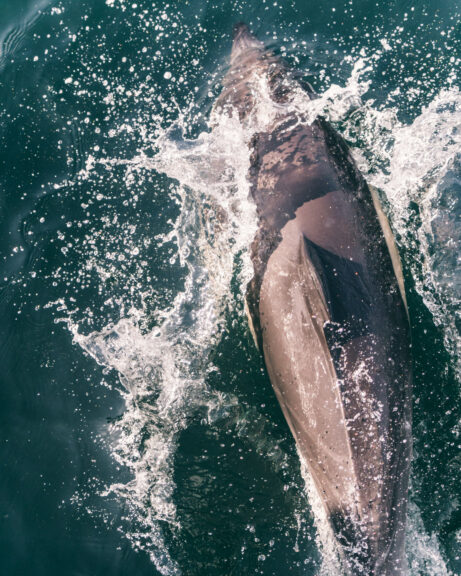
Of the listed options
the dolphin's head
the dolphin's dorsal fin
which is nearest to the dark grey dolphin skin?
the dolphin's dorsal fin

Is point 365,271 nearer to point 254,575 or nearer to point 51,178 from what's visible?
point 254,575

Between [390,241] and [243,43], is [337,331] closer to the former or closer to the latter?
[390,241]

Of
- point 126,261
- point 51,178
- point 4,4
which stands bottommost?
point 126,261

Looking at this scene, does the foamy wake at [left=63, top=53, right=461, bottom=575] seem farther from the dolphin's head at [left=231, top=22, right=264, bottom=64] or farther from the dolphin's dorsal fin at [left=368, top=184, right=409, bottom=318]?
the dolphin's head at [left=231, top=22, right=264, bottom=64]

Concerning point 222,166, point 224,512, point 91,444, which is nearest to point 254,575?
point 224,512

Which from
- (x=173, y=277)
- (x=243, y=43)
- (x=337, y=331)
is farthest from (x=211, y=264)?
(x=243, y=43)

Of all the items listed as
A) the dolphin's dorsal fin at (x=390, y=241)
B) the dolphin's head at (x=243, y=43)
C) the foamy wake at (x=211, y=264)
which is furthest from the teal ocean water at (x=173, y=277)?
the dolphin's dorsal fin at (x=390, y=241)
